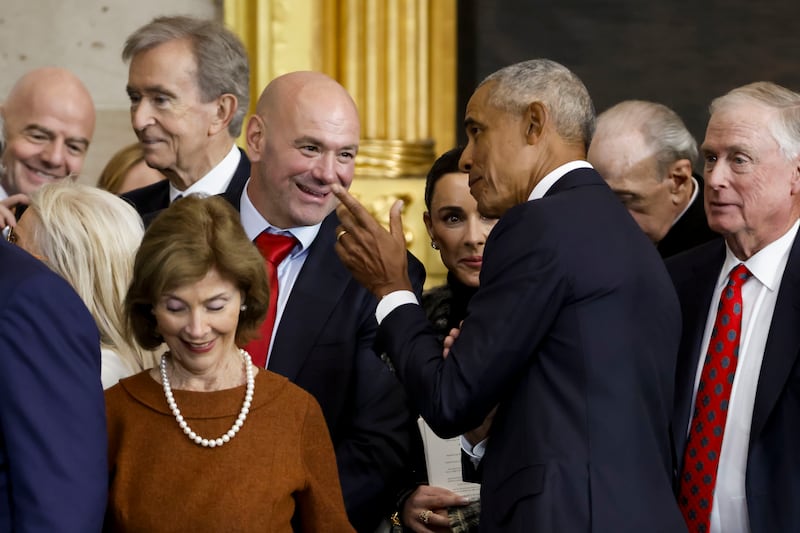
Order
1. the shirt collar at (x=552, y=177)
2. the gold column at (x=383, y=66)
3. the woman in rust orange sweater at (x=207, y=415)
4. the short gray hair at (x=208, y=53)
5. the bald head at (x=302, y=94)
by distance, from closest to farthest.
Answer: the woman in rust orange sweater at (x=207, y=415) < the shirt collar at (x=552, y=177) < the bald head at (x=302, y=94) < the short gray hair at (x=208, y=53) < the gold column at (x=383, y=66)

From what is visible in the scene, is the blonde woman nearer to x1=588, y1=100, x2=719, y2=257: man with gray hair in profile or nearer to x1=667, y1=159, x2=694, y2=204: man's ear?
x1=588, y1=100, x2=719, y2=257: man with gray hair in profile

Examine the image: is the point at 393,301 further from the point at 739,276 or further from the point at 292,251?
the point at 739,276

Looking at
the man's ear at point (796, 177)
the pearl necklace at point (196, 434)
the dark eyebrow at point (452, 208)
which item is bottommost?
the pearl necklace at point (196, 434)

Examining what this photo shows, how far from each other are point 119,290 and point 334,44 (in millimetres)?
2775

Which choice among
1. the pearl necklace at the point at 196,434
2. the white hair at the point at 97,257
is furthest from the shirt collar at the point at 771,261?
the white hair at the point at 97,257

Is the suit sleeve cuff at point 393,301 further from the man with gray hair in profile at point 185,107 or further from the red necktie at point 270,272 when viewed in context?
the man with gray hair in profile at point 185,107

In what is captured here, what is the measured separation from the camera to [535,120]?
2.77 meters

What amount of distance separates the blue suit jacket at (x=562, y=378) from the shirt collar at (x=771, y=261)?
670 mm

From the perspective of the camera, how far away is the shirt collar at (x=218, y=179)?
401 centimetres

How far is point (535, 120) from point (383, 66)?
2.74 metres

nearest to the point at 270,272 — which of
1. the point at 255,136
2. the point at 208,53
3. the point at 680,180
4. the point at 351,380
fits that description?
the point at 351,380

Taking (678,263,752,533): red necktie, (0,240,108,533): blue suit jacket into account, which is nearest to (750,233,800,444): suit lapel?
(678,263,752,533): red necktie

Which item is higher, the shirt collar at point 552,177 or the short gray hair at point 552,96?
the short gray hair at point 552,96

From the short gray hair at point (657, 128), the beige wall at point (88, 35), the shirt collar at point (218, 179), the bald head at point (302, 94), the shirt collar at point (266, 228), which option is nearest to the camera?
the shirt collar at point (266, 228)
